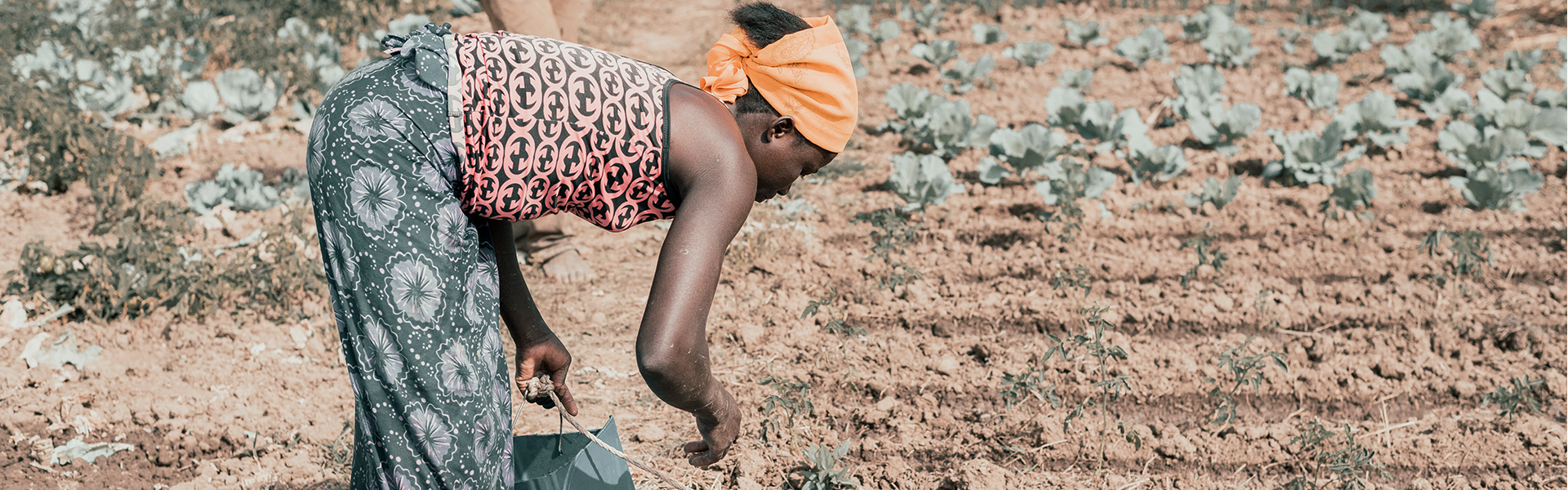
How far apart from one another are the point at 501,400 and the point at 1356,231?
10.5ft

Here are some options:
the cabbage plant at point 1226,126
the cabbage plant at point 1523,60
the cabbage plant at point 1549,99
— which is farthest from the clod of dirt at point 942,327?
the cabbage plant at point 1523,60

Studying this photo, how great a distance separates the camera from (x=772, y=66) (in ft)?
5.19

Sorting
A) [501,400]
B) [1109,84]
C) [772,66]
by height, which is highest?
[772,66]

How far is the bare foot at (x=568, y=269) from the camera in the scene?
11.5 feet

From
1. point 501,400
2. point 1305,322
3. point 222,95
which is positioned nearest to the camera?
point 501,400

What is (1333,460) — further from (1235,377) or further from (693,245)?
(693,245)

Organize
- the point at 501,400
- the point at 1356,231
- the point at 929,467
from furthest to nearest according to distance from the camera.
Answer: the point at 1356,231 → the point at 929,467 → the point at 501,400

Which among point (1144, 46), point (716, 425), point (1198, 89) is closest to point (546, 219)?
point (716, 425)

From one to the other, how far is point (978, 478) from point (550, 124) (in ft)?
4.44

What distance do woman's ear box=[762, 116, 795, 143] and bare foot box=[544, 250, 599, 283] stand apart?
2014mm

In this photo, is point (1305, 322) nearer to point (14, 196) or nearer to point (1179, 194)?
point (1179, 194)

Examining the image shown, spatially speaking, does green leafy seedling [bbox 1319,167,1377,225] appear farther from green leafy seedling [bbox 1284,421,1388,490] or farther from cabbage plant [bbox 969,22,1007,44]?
cabbage plant [bbox 969,22,1007,44]

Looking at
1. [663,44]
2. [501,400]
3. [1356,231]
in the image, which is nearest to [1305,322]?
[1356,231]

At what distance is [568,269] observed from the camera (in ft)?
11.6
